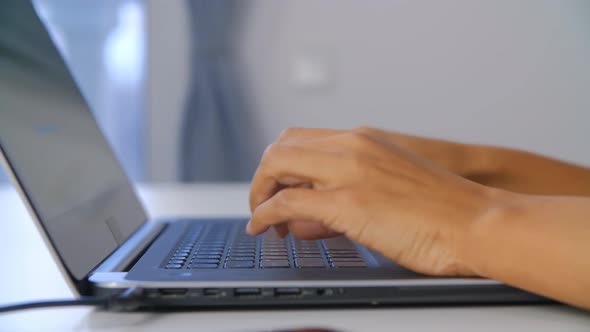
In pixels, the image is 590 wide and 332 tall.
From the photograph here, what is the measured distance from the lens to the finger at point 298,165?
459 millimetres

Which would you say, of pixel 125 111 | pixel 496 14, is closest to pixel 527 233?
pixel 496 14

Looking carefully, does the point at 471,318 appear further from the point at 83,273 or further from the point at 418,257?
the point at 83,273

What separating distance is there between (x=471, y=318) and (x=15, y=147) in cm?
45

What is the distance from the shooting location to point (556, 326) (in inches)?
14.9

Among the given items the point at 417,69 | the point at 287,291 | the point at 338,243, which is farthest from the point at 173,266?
the point at 417,69

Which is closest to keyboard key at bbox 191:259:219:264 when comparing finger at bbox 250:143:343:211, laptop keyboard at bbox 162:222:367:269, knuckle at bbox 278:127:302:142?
laptop keyboard at bbox 162:222:367:269

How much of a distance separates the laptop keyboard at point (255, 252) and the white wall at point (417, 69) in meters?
1.46

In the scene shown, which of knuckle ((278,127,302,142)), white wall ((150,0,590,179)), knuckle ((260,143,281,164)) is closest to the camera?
knuckle ((260,143,281,164))

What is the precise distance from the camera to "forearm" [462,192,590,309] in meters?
0.39

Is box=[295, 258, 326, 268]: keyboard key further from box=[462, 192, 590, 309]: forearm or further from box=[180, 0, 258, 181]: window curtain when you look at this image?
box=[180, 0, 258, 181]: window curtain

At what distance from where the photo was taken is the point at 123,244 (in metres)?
0.59

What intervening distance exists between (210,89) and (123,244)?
5.03 feet

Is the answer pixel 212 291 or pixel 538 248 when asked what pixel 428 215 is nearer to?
pixel 538 248

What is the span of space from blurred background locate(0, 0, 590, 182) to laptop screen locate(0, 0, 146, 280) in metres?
1.28
